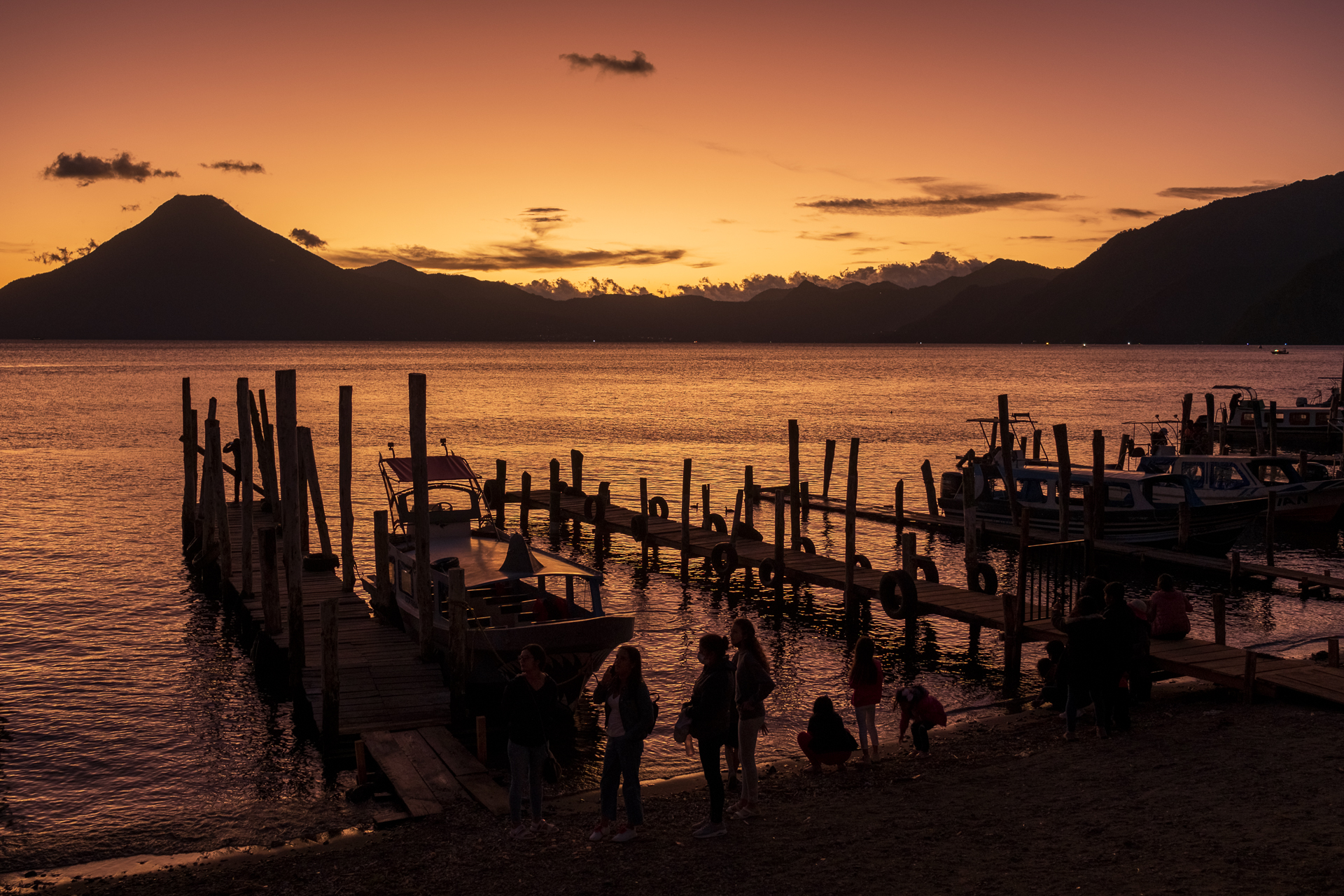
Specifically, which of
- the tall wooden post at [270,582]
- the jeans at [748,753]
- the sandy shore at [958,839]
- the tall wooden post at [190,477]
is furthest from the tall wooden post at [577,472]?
the jeans at [748,753]

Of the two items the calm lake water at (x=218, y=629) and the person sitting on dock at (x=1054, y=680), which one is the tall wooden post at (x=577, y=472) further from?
the person sitting on dock at (x=1054, y=680)

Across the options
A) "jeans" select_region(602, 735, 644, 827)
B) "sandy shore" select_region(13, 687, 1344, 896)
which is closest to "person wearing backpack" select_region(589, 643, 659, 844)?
"jeans" select_region(602, 735, 644, 827)

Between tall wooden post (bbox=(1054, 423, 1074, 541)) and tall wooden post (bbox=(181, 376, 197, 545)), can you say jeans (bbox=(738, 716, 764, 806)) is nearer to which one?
tall wooden post (bbox=(1054, 423, 1074, 541))

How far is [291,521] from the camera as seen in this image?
19.4 meters

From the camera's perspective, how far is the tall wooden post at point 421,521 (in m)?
18.0

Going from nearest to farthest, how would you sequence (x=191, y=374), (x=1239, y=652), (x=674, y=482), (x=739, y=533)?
(x=1239, y=652), (x=739, y=533), (x=674, y=482), (x=191, y=374)

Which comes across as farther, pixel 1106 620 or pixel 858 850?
pixel 1106 620

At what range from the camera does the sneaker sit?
35.0ft

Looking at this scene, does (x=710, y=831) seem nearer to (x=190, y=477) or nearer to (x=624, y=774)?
(x=624, y=774)

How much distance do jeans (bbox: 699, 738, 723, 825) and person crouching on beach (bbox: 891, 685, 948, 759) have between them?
433 cm

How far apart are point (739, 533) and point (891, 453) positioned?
35.7 meters

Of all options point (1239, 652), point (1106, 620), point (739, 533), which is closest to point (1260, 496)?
point (739, 533)

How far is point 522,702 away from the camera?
1028 cm

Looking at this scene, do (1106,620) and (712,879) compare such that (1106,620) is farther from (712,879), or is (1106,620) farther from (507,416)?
(507,416)
